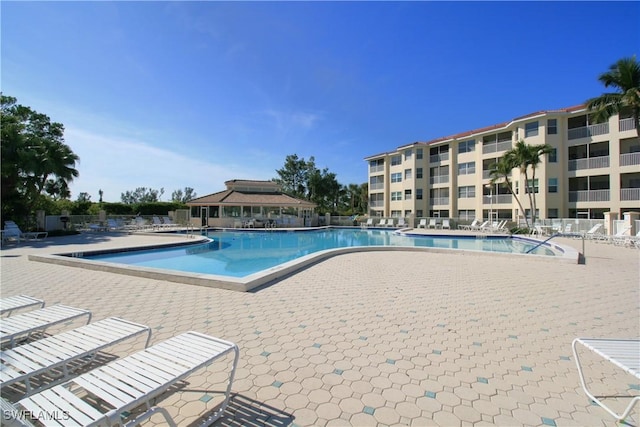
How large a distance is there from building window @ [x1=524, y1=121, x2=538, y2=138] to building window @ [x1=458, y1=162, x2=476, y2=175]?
5.77 meters

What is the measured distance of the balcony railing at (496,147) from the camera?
90.2ft

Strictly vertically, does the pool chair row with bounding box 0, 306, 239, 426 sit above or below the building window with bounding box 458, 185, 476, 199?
below

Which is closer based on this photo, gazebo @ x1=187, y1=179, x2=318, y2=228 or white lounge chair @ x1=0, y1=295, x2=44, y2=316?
white lounge chair @ x1=0, y1=295, x2=44, y2=316

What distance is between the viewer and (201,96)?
1532 centimetres

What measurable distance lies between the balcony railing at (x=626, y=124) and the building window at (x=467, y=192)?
1137 centimetres

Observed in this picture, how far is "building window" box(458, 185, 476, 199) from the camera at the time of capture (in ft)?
99.8

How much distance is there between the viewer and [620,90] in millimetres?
15766

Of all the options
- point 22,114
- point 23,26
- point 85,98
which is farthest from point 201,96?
point 22,114

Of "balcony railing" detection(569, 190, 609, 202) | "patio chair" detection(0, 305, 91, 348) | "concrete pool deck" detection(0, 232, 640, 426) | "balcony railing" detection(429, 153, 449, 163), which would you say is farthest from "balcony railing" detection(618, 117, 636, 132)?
"patio chair" detection(0, 305, 91, 348)

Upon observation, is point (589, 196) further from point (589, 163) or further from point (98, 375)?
point (98, 375)

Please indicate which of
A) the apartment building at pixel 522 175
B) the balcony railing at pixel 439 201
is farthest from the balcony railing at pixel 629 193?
the balcony railing at pixel 439 201

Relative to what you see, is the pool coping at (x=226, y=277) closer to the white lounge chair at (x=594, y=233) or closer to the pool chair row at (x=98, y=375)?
the pool chair row at (x=98, y=375)

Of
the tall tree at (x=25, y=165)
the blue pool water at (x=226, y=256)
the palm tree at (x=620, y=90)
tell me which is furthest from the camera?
the tall tree at (x=25, y=165)

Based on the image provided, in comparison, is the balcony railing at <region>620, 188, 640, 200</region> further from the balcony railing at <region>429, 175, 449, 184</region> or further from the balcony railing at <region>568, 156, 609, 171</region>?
the balcony railing at <region>429, 175, 449, 184</region>
